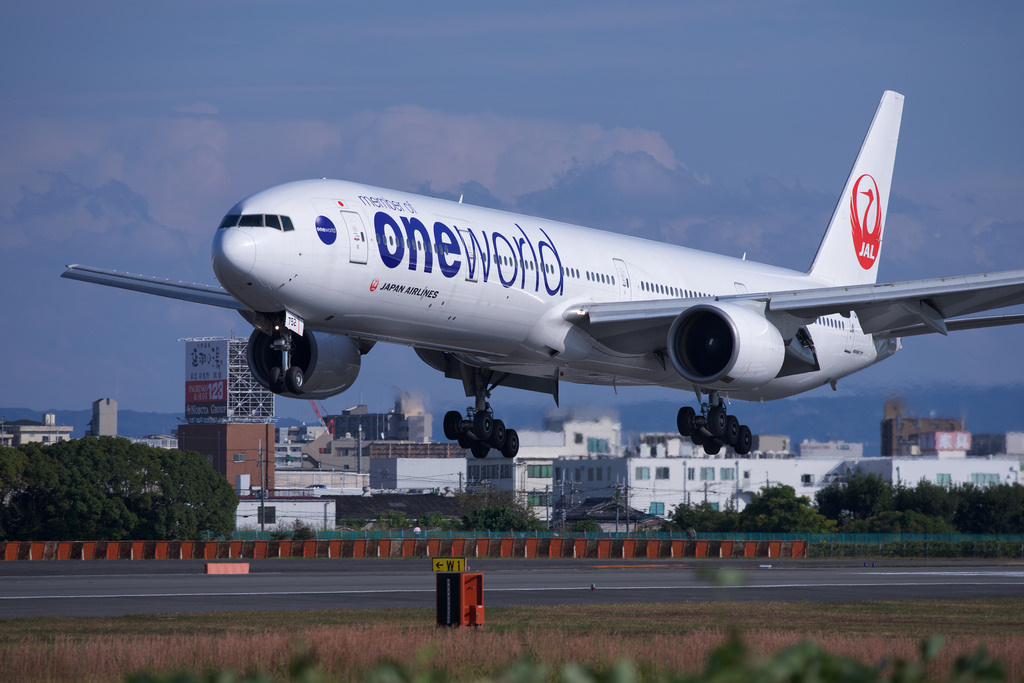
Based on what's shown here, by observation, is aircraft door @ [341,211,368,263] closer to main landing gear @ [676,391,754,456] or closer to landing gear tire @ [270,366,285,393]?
landing gear tire @ [270,366,285,393]

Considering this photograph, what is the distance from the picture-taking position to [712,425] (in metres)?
35.1

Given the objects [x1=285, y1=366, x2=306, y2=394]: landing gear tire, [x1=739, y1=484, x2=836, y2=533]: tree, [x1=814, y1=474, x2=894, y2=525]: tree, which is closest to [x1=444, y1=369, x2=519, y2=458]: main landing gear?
[x1=285, y1=366, x2=306, y2=394]: landing gear tire

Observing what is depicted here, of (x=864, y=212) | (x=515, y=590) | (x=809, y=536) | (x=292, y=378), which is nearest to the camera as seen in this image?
(x=292, y=378)

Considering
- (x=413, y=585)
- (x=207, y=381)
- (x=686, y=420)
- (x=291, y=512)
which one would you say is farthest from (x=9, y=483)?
(x=207, y=381)

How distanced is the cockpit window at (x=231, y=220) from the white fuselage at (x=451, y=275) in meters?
0.11

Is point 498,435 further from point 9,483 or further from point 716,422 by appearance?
point 9,483

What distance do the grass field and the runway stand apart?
2527 millimetres

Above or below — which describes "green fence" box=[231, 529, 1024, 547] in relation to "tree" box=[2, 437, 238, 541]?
below

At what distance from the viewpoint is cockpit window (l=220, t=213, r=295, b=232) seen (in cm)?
2619

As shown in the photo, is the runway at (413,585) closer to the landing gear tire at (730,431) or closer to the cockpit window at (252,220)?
the landing gear tire at (730,431)

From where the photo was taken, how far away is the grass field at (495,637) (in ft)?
76.3

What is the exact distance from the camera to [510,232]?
3094 cm

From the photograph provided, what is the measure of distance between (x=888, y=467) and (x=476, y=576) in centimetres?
9361

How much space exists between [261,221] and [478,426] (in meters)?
11.7
